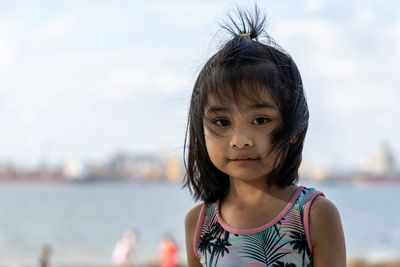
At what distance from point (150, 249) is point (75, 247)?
469 centimetres

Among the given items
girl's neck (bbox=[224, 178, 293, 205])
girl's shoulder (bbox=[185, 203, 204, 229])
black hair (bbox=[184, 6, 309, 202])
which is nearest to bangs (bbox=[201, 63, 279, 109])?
black hair (bbox=[184, 6, 309, 202])

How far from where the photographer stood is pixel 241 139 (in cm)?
157

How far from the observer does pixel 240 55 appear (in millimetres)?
1631

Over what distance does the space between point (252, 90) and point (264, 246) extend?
0.39 metres

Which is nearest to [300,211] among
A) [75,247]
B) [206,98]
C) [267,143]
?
[267,143]

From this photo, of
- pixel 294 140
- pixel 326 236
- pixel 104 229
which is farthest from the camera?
pixel 104 229

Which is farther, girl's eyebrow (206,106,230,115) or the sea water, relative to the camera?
the sea water

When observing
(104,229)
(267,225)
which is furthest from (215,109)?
(104,229)

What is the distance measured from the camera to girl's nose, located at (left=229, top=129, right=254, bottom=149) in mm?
1565

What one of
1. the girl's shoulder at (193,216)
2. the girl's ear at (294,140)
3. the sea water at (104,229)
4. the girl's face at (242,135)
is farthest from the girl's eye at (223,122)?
the sea water at (104,229)

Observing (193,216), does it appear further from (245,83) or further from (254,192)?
(245,83)

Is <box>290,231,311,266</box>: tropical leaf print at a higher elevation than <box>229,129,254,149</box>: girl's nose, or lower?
lower

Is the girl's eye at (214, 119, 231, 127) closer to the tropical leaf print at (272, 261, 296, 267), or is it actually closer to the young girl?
the young girl

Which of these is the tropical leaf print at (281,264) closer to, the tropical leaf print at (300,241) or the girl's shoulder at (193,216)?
the tropical leaf print at (300,241)
